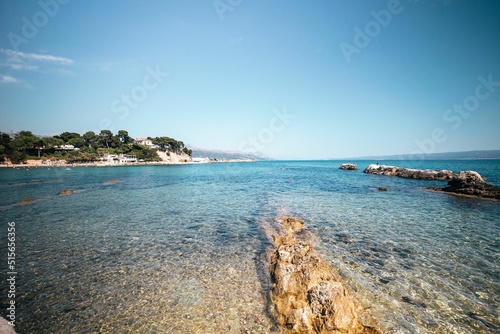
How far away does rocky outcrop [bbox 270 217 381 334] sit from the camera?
15.6 feet

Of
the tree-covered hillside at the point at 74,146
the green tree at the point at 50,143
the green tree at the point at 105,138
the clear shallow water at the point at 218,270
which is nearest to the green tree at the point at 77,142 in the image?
the tree-covered hillside at the point at 74,146

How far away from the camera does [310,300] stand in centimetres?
529

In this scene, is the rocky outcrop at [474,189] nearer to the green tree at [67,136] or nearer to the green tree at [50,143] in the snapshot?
the green tree at [50,143]

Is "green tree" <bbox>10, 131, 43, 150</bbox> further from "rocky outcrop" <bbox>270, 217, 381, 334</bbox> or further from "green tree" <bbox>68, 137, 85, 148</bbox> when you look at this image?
"rocky outcrop" <bbox>270, 217, 381, 334</bbox>

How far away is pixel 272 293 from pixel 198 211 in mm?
12066

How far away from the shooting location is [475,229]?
12.5 meters

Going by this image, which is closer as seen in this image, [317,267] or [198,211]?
[317,267]

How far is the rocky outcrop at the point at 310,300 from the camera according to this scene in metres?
4.75

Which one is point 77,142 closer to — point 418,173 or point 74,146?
point 74,146

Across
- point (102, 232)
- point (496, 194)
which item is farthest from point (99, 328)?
point (496, 194)

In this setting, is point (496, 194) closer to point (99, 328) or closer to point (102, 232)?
point (99, 328)

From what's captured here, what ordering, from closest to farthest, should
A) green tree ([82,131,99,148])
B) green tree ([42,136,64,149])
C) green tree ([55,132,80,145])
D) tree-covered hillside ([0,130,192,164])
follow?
tree-covered hillside ([0,130,192,164])
green tree ([42,136,64,149])
green tree ([55,132,80,145])
green tree ([82,131,99,148])

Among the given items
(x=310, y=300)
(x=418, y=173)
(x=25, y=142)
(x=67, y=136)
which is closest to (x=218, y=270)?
(x=310, y=300)

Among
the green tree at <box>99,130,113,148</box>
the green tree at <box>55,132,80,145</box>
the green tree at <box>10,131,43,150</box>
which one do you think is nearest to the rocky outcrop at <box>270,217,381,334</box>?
the green tree at <box>10,131,43,150</box>
